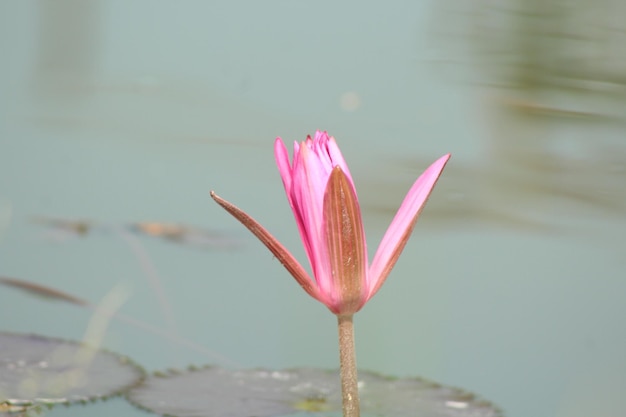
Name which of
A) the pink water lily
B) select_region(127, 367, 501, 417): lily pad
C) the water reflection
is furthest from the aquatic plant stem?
the water reflection

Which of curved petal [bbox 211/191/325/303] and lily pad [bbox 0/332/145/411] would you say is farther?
lily pad [bbox 0/332/145/411]

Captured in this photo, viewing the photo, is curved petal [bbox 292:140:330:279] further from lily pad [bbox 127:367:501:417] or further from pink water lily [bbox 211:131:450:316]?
lily pad [bbox 127:367:501:417]

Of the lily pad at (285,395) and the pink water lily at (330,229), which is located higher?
the pink water lily at (330,229)

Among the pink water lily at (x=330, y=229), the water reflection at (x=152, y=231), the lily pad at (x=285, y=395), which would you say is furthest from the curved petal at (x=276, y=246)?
the water reflection at (x=152, y=231)

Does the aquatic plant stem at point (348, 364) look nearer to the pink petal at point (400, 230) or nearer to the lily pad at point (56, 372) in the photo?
the pink petal at point (400, 230)

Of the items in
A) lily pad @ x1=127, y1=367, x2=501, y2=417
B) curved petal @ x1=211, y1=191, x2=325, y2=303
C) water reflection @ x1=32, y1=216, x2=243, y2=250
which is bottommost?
lily pad @ x1=127, y1=367, x2=501, y2=417

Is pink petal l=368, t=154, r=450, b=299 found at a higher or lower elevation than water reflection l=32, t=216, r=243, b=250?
lower
